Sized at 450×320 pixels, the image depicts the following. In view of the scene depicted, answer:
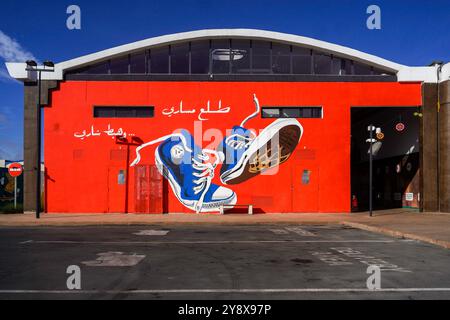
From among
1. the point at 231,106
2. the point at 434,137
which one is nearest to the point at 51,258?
the point at 231,106

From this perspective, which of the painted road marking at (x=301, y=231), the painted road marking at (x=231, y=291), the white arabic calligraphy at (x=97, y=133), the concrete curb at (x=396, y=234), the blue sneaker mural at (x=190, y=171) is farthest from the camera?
the white arabic calligraphy at (x=97, y=133)

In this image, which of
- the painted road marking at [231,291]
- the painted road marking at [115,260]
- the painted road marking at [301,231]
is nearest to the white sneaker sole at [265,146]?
the painted road marking at [301,231]

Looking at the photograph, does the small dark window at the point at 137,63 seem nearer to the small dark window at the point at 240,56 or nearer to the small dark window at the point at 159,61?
the small dark window at the point at 159,61

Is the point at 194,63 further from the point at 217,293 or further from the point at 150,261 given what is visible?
the point at 217,293

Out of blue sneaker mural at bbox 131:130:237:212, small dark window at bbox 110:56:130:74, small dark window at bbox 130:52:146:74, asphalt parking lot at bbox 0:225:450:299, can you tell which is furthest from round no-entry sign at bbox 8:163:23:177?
asphalt parking lot at bbox 0:225:450:299

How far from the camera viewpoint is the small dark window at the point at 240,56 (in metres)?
22.3

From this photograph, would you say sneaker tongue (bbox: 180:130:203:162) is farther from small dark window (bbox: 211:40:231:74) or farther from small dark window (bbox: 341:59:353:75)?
small dark window (bbox: 341:59:353:75)

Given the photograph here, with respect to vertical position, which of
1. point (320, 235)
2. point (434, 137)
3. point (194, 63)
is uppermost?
point (194, 63)

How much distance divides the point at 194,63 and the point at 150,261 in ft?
49.4

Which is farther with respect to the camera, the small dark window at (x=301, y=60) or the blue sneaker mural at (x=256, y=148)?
the small dark window at (x=301, y=60)

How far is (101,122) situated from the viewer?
21.9 meters

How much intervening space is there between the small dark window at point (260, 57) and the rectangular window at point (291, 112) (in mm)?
2031

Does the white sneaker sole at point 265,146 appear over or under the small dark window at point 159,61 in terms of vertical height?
under

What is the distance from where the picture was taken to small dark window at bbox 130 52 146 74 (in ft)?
73.2
